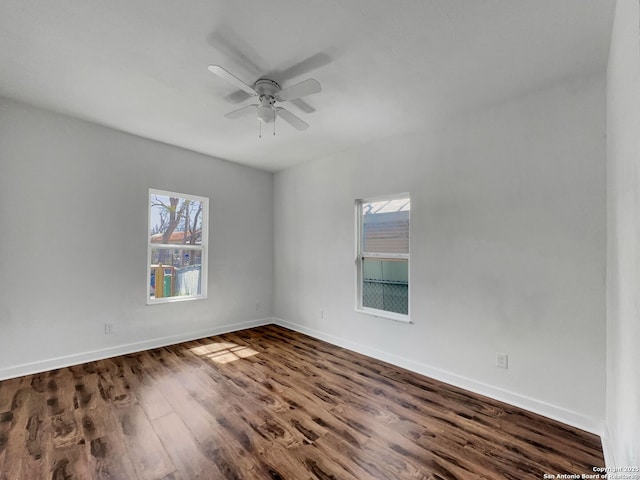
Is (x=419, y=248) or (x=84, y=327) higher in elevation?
(x=419, y=248)

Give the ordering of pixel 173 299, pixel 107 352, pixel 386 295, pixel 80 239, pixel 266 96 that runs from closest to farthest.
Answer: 1. pixel 266 96
2. pixel 80 239
3. pixel 107 352
4. pixel 386 295
5. pixel 173 299

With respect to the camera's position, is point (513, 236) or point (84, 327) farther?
Result: point (84, 327)

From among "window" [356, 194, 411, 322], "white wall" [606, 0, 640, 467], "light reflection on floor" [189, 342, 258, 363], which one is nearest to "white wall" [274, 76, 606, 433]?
"window" [356, 194, 411, 322]

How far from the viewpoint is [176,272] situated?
406cm

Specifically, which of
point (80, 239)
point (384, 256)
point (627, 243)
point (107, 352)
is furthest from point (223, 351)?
point (627, 243)

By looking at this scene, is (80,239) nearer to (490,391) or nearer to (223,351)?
(223,351)

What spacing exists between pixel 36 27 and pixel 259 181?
322 cm

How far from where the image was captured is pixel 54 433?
6.59 ft

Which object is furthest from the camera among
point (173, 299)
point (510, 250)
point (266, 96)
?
point (173, 299)

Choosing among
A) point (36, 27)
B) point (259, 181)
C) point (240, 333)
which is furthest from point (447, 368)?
point (36, 27)

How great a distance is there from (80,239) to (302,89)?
2.93 metres

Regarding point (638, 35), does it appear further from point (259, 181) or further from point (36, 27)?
point (259, 181)

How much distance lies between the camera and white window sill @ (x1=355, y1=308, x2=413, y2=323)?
3.28 meters

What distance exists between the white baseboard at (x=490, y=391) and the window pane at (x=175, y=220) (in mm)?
2537
